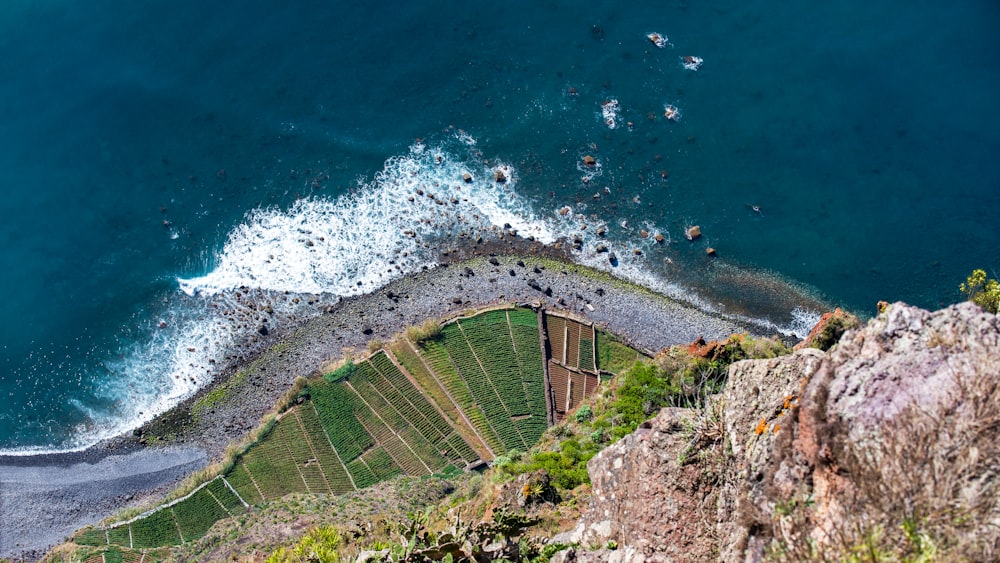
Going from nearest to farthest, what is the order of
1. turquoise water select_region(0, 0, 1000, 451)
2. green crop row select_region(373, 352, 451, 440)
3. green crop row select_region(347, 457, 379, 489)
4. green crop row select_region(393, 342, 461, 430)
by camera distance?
green crop row select_region(347, 457, 379, 489) → green crop row select_region(373, 352, 451, 440) → green crop row select_region(393, 342, 461, 430) → turquoise water select_region(0, 0, 1000, 451)

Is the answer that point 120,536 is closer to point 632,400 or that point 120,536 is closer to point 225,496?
point 225,496

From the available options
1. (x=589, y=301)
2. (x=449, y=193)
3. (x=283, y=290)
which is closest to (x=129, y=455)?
(x=283, y=290)

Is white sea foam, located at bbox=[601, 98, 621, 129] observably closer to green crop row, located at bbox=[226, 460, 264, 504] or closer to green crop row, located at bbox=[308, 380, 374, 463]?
green crop row, located at bbox=[308, 380, 374, 463]

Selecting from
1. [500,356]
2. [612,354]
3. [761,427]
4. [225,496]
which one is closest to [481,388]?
[500,356]

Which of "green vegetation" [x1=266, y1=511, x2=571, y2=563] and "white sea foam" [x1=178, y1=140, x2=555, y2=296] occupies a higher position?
"white sea foam" [x1=178, y1=140, x2=555, y2=296]

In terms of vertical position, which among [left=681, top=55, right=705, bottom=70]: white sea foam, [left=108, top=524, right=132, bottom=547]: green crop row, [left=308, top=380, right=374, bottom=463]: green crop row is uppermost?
[left=681, top=55, right=705, bottom=70]: white sea foam

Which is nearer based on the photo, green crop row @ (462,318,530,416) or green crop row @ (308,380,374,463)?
green crop row @ (308,380,374,463)

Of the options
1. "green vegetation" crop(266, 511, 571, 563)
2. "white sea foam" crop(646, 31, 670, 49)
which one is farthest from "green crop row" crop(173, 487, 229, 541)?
"white sea foam" crop(646, 31, 670, 49)
